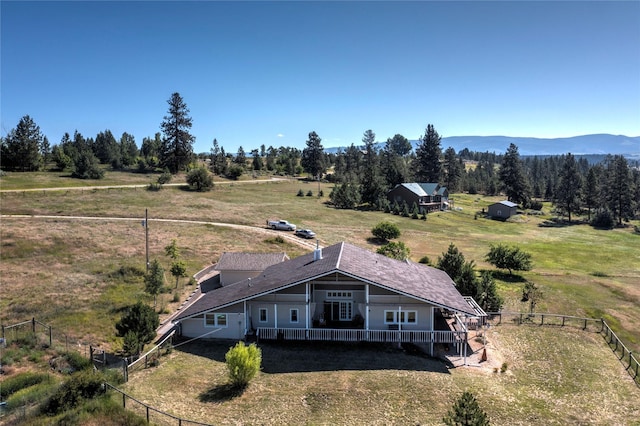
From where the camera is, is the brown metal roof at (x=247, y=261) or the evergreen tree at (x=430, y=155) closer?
the brown metal roof at (x=247, y=261)

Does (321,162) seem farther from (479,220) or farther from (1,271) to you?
(1,271)

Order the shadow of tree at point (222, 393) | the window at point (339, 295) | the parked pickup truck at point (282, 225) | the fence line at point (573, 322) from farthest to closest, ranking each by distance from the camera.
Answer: the parked pickup truck at point (282, 225)
the fence line at point (573, 322)
the window at point (339, 295)
the shadow of tree at point (222, 393)

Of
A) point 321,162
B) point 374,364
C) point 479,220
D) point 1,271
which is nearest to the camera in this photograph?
point 374,364

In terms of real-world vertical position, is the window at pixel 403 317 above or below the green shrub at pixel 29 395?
above

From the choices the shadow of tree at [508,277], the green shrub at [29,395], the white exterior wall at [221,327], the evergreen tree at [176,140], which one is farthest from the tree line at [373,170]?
the green shrub at [29,395]

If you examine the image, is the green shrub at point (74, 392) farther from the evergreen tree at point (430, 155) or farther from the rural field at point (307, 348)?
the evergreen tree at point (430, 155)

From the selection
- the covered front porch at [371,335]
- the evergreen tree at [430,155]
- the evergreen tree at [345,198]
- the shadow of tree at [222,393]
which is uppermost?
the evergreen tree at [430,155]

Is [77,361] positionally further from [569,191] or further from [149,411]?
[569,191]

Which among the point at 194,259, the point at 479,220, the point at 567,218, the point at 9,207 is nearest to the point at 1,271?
the point at 194,259
